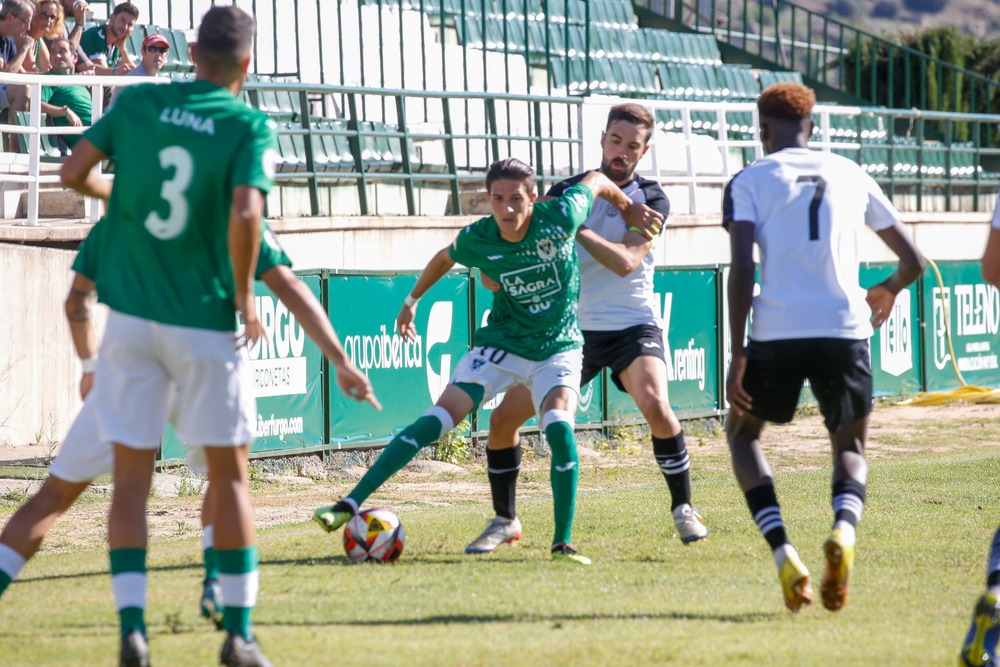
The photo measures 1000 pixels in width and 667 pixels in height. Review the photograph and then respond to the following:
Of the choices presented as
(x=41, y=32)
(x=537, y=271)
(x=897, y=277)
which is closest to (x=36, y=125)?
(x=41, y=32)

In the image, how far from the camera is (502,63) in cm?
2136

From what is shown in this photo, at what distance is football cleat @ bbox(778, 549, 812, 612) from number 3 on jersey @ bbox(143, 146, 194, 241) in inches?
106

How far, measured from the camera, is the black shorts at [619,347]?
7.43 meters

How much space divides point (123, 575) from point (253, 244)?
3.94 feet

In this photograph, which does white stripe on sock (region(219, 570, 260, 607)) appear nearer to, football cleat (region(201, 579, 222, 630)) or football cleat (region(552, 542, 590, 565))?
football cleat (region(201, 579, 222, 630))

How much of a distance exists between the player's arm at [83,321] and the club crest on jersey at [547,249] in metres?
2.63

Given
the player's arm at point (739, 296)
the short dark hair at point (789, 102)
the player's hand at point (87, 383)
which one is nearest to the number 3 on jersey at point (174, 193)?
the player's hand at point (87, 383)

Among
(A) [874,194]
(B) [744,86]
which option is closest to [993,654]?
(A) [874,194]

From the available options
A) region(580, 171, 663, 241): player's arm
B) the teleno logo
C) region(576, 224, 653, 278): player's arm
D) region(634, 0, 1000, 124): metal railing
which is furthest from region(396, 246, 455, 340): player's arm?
region(634, 0, 1000, 124): metal railing

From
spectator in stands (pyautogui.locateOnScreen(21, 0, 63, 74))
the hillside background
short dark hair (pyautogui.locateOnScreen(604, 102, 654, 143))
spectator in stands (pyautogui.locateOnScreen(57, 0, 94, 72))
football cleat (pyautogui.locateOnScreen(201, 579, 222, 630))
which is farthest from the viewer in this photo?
the hillside background

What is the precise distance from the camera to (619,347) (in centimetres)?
748

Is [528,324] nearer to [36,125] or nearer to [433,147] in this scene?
[36,125]

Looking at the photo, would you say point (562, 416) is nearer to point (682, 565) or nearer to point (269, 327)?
point (682, 565)

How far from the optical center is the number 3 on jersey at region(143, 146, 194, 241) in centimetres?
427
